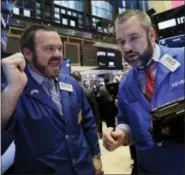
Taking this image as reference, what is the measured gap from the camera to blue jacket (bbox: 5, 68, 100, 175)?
4.21 ft

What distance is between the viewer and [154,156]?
3.77ft

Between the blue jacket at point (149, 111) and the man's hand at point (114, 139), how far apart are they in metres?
0.04

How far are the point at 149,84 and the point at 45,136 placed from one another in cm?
51

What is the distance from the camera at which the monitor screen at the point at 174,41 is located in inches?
55.5

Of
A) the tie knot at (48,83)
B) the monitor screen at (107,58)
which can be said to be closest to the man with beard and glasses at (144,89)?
the tie knot at (48,83)

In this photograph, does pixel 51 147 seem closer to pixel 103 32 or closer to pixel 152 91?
pixel 152 91

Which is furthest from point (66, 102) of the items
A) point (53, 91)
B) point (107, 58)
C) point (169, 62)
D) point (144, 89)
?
point (107, 58)

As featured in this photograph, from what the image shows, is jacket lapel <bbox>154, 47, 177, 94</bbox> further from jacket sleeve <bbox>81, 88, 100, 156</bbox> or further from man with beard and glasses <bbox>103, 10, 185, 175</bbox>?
jacket sleeve <bbox>81, 88, 100, 156</bbox>

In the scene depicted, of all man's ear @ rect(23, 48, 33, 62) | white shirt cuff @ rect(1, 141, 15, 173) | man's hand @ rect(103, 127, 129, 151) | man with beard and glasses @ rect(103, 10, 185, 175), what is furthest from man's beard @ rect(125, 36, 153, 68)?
white shirt cuff @ rect(1, 141, 15, 173)

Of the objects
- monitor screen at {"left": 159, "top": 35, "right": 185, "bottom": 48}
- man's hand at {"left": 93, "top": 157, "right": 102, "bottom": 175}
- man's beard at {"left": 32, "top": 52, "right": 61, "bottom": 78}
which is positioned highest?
monitor screen at {"left": 159, "top": 35, "right": 185, "bottom": 48}

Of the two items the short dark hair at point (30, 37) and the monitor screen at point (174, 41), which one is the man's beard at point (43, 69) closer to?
the short dark hair at point (30, 37)

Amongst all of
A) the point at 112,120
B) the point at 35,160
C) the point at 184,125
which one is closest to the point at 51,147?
the point at 35,160

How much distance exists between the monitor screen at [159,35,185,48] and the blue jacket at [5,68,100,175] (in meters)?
0.56

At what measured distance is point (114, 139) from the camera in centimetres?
117
